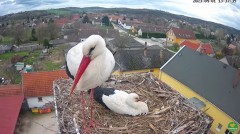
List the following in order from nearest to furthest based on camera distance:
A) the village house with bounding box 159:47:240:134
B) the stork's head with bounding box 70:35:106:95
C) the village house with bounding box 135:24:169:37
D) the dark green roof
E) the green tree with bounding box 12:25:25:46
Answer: the stork's head with bounding box 70:35:106:95
the village house with bounding box 159:47:240:134
the dark green roof
the green tree with bounding box 12:25:25:46
the village house with bounding box 135:24:169:37

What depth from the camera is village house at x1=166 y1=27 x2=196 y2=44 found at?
93.6 ft

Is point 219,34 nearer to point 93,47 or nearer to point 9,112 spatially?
point 9,112

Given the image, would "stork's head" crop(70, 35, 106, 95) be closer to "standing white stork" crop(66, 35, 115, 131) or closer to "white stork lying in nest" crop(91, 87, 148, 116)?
"standing white stork" crop(66, 35, 115, 131)

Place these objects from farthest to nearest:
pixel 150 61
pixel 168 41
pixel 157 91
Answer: pixel 168 41
pixel 150 61
pixel 157 91

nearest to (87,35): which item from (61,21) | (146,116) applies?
(61,21)

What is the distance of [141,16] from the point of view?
4262cm

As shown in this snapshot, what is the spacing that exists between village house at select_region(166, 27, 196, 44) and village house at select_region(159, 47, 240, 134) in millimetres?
17702

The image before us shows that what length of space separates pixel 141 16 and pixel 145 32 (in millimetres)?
12664

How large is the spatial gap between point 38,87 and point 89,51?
8266 mm

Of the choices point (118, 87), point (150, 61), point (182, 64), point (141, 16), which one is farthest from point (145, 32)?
point (118, 87)

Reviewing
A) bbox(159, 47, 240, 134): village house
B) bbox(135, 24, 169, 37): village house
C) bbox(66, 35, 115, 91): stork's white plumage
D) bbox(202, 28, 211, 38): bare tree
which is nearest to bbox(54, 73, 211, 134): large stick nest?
bbox(66, 35, 115, 91): stork's white plumage

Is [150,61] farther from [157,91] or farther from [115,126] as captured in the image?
[115,126]

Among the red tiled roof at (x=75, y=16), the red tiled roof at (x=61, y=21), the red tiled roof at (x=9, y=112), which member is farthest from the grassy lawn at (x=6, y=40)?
the red tiled roof at (x=9, y=112)

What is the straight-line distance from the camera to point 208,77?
9.91 metres
